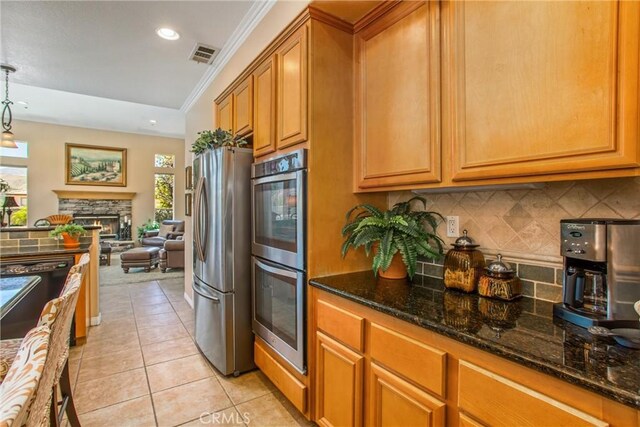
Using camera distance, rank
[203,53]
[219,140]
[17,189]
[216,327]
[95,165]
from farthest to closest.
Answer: [95,165] → [17,189] → [203,53] → [219,140] → [216,327]

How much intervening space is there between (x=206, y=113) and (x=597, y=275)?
3.84 m

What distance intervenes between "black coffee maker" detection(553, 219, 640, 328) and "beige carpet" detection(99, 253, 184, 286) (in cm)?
592

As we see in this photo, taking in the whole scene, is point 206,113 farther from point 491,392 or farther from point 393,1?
point 491,392

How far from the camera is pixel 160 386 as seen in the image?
2.23m

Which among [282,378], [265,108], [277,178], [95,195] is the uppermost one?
[265,108]

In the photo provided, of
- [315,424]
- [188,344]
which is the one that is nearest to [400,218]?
[315,424]

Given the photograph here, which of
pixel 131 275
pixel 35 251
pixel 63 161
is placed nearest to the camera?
pixel 35 251

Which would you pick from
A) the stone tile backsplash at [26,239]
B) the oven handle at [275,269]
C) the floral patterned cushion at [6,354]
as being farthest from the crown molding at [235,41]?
the floral patterned cushion at [6,354]

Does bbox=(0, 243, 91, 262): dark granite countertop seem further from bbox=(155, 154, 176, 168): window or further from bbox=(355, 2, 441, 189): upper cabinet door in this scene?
bbox=(155, 154, 176, 168): window

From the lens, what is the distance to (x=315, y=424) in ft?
5.95

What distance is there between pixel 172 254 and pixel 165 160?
4.31 m

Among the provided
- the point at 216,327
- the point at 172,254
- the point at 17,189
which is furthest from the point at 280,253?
the point at 17,189

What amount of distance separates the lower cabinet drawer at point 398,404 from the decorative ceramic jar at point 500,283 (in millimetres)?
551

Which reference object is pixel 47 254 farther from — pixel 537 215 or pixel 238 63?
pixel 537 215
